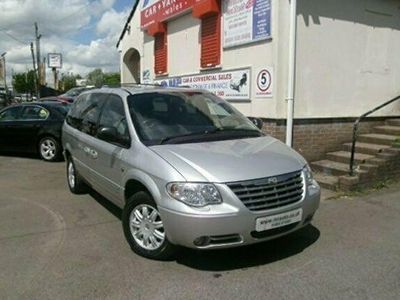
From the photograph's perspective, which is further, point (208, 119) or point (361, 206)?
point (361, 206)

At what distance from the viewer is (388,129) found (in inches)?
361

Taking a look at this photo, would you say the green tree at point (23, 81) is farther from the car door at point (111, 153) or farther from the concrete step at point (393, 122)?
the car door at point (111, 153)

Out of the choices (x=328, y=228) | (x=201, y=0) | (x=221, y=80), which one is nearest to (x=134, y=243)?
(x=328, y=228)

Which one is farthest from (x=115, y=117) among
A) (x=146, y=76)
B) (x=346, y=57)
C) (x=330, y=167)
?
(x=146, y=76)

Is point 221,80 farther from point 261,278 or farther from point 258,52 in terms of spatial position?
point 261,278

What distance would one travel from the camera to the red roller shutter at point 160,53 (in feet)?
43.1

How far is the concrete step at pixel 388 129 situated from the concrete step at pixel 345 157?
1062 millimetres

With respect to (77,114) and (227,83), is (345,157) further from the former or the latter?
(77,114)

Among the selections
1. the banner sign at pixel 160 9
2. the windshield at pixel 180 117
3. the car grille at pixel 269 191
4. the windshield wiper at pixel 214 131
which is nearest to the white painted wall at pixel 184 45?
the banner sign at pixel 160 9

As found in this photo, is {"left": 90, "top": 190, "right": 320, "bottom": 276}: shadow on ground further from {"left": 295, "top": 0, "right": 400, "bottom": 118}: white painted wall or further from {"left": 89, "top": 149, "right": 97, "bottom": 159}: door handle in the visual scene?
{"left": 295, "top": 0, "right": 400, "bottom": 118}: white painted wall

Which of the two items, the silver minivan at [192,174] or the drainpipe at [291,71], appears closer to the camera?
the silver minivan at [192,174]

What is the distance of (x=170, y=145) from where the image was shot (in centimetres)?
464

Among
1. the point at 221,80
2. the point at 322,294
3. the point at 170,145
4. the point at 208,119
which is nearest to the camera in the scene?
the point at 322,294

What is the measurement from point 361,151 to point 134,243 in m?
5.38
